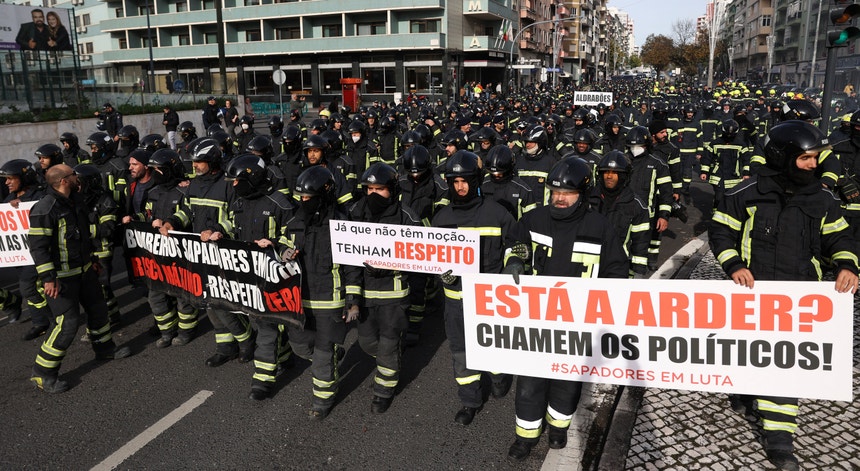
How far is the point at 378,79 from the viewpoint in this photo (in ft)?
172

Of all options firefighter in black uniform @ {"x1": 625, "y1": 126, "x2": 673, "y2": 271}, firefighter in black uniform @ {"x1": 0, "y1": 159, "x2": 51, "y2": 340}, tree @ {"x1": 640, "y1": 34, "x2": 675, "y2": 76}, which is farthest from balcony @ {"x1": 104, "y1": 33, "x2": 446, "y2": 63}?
tree @ {"x1": 640, "y1": 34, "x2": 675, "y2": 76}

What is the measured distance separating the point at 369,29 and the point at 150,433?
50.8 m

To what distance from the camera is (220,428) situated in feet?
16.1

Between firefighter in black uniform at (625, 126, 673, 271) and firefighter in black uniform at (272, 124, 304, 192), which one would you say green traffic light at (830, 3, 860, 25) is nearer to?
firefighter in black uniform at (625, 126, 673, 271)

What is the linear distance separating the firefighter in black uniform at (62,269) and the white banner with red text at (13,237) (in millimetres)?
1184

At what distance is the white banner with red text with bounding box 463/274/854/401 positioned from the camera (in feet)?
12.3

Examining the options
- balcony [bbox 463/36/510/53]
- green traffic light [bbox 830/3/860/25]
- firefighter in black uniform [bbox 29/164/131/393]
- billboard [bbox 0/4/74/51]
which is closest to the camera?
firefighter in black uniform [bbox 29/164/131/393]

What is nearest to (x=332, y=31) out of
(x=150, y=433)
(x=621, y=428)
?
(x=150, y=433)

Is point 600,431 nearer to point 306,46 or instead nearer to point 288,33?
point 306,46

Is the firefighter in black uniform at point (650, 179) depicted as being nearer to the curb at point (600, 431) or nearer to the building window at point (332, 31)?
the curb at point (600, 431)

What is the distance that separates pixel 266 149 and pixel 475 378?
5677mm

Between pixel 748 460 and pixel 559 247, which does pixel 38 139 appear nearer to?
pixel 559 247

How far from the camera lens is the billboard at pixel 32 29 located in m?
23.5

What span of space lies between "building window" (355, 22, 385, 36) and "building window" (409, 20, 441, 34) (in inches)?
106
